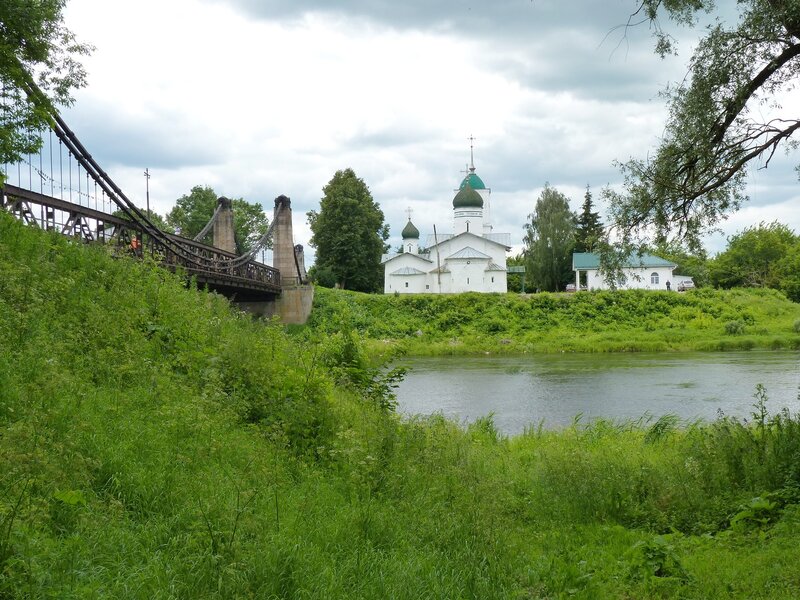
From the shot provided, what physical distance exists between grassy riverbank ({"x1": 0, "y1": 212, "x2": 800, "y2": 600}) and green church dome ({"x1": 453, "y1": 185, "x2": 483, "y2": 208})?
6344 centimetres

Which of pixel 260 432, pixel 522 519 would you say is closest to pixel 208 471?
pixel 260 432

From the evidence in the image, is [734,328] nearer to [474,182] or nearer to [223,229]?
[223,229]

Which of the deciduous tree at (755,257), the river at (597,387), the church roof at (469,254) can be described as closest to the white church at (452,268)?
the church roof at (469,254)

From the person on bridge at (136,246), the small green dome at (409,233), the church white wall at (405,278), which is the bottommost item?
the person on bridge at (136,246)

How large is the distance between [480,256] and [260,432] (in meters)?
57.4

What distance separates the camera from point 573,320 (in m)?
48.2

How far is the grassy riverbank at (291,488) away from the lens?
4215 millimetres

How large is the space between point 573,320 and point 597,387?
2451 centimetres

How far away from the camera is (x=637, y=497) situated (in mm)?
7770

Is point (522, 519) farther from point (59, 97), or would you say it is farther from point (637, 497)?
point (59, 97)

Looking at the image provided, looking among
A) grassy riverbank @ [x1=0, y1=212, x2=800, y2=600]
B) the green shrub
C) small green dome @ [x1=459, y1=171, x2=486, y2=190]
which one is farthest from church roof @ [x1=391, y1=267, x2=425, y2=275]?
grassy riverbank @ [x1=0, y1=212, x2=800, y2=600]

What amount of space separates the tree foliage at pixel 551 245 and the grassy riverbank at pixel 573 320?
48.5ft

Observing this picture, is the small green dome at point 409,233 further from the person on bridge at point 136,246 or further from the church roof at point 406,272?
the person on bridge at point 136,246

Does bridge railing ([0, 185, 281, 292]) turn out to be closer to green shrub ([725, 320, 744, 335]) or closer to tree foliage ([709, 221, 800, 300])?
green shrub ([725, 320, 744, 335])
